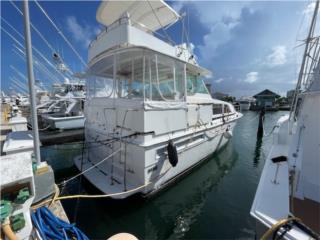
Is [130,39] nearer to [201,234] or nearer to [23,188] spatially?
[23,188]

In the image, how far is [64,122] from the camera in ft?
38.4

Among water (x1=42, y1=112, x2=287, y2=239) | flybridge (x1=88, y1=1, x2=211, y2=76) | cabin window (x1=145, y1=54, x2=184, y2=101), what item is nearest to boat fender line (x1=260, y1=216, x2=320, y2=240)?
water (x1=42, y1=112, x2=287, y2=239)

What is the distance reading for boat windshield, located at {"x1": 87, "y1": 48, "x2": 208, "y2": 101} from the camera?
5.34 meters

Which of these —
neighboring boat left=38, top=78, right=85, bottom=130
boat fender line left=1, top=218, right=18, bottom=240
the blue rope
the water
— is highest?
neighboring boat left=38, top=78, right=85, bottom=130

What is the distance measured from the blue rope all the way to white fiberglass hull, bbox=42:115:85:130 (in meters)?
10.7

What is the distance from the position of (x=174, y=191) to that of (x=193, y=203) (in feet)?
2.27

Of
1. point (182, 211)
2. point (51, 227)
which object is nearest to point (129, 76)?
point (182, 211)

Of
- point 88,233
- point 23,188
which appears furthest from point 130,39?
point 88,233

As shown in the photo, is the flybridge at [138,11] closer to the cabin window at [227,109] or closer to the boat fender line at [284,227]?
the cabin window at [227,109]

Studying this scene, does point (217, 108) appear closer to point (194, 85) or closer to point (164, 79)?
point (194, 85)

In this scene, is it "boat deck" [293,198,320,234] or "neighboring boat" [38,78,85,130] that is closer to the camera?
"boat deck" [293,198,320,234]

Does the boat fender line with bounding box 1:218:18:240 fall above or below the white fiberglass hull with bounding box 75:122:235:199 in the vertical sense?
above

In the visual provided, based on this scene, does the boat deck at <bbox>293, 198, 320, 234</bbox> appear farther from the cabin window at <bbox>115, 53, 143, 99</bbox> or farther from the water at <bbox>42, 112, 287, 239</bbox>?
the cabin window at <bbox>115, 53, 143, 99</bbox>

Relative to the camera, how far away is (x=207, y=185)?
5.97 metres
